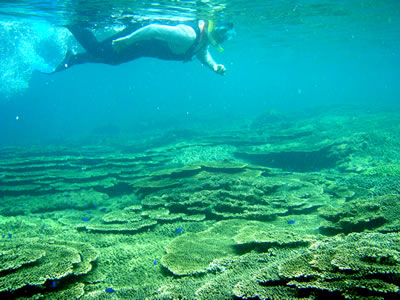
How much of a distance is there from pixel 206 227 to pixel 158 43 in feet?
20.2

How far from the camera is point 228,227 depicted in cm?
596

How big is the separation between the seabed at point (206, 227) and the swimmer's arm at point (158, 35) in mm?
4852

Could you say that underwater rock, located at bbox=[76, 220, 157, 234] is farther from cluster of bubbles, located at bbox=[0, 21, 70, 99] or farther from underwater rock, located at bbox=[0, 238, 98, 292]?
cluster of bubbles, located at bbox=[0, 21, 70, 99]

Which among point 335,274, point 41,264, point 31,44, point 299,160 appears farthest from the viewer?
point 31,44

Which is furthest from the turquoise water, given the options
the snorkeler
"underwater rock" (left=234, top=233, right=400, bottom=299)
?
the snorkeler

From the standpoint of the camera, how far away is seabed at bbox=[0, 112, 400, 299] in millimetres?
2973

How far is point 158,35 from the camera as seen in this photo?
26.4 ft

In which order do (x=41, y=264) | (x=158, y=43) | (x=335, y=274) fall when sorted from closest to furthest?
(x=335, y=274) < (x=41, y=264) < (x=158, y=43)

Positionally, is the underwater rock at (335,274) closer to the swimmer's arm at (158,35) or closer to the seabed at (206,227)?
the seabed at (206,227)

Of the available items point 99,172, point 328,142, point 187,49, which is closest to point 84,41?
point 187,49

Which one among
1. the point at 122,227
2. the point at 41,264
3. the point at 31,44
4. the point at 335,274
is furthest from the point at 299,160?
the point at 31,44

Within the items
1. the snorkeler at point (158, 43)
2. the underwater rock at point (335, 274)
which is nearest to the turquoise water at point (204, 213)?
the underwater rock at point (335, 274)

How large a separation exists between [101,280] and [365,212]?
5288 mm

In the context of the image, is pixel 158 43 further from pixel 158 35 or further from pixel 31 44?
pixel 31 44
